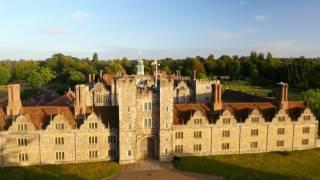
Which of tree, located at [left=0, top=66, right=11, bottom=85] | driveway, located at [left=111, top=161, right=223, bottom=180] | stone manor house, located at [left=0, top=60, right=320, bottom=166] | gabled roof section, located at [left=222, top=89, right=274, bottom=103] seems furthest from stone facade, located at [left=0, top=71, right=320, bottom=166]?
tree, located at [left=0, top=66, right=11, bottom=85]

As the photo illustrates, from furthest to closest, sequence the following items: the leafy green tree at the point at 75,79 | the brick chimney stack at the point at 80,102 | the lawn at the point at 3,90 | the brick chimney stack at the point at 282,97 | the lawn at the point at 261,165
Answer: the leafy green tree at the point at 75,79
the lawn at the point at 3,90
the brick chimney stack at the point at 282,97
the brick chimney stack at the point at 80,102
the lawn at the point at 261,165

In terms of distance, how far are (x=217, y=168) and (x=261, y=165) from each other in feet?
24.0

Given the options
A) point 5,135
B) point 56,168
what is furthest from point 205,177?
point 5,135

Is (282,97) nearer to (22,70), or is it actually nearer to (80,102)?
(80,102)

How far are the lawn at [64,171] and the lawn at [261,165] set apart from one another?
10741 millimetres

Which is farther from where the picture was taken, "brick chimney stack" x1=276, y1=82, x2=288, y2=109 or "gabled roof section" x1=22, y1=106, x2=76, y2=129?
"brick chimney stack" x1=276, y1=82, x2=288, y2=109

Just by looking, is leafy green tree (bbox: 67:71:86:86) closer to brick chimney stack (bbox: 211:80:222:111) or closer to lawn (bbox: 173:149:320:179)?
brick chimney stack (bbox: 211:80:222:111)

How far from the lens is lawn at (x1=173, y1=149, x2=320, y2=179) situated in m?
48.2

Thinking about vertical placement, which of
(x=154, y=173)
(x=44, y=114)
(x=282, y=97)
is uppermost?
(x=282, y=97)

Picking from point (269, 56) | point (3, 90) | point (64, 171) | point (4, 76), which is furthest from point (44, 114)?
point (269, 56)

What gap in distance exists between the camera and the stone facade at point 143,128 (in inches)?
1988

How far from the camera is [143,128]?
5356 cm

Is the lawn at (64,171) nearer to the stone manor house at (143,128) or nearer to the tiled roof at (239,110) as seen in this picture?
the stone manor house at (143,128)

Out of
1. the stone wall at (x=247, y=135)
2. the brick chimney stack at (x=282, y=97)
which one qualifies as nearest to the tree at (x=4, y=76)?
the stone wall at (x=247, y=135)
